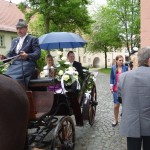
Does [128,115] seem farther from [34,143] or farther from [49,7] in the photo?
[49,7]

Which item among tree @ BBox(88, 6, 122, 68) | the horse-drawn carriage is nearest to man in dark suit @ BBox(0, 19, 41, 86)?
the horse-drawn carriage

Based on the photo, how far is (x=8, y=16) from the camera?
3688 cm

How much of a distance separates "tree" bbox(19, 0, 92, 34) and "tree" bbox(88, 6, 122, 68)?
9.27 meters

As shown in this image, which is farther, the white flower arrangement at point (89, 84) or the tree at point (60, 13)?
the tree at point (60, 13)

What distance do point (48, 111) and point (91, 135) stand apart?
188 centimetres

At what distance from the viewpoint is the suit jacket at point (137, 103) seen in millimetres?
3699

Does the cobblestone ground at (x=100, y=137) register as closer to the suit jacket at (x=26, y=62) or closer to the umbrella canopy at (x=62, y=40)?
the suit jacket at (x=26, y=62)

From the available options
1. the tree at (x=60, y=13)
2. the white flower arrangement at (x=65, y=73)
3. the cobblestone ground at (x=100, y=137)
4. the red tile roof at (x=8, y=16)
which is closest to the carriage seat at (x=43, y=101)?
the white flower arrangement at (x=65, y=73)

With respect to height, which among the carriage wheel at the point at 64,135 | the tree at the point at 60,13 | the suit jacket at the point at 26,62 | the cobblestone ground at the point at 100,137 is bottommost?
the cobblestone ground at the point at 100,137

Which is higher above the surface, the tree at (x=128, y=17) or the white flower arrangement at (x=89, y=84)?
the tree at (x=128, y=17)

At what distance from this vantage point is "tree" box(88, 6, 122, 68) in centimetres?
3559

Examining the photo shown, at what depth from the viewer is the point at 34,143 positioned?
15.8 feet

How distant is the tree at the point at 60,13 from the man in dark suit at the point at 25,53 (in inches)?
719

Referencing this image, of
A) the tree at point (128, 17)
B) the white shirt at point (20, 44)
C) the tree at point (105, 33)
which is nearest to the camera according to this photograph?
the white shirt at point (20, 44)
